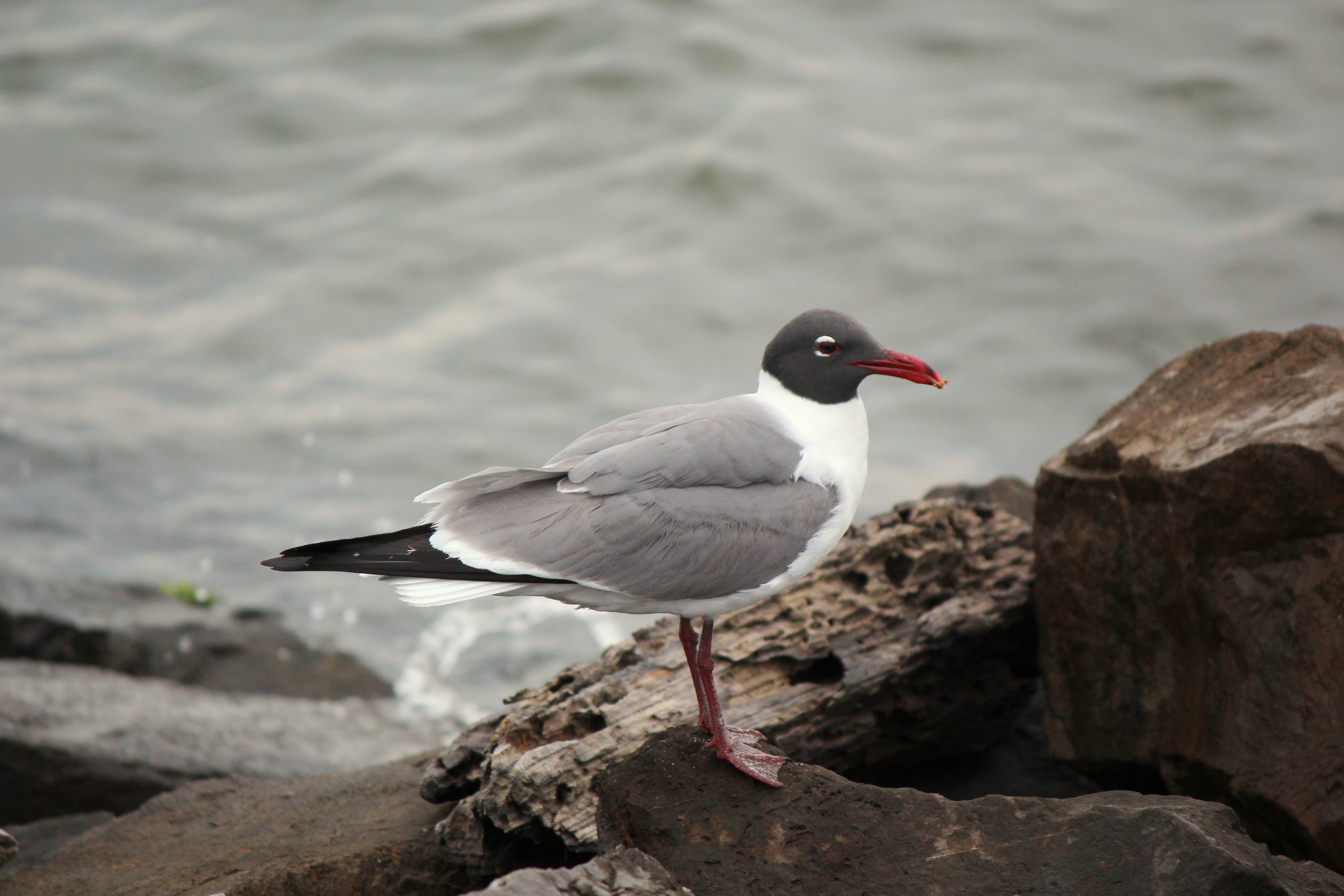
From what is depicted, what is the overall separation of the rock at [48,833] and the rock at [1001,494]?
3.89 metres

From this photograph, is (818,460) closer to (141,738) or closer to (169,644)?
(141,738)

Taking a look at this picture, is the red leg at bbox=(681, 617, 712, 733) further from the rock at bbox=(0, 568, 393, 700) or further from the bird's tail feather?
the rock at bbox=(0, 568, 393, 700)

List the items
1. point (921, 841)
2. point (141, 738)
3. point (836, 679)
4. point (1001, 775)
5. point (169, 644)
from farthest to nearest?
point (169, 644) → point (141, 738) → point (1001, 775) → point (836, 679) → point (921, 841)

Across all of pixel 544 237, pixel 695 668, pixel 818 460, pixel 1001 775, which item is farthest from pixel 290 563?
pixel 544 237

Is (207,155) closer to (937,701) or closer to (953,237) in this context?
(953,237)

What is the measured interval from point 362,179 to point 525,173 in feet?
5.19

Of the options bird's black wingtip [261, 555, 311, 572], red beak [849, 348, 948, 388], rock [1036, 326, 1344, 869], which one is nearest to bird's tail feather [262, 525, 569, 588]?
bird's black wingtip [261, 555, 311, 572]

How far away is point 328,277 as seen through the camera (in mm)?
11133

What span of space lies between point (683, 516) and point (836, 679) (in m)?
1.13

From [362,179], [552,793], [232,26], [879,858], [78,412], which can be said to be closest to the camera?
[879,858]

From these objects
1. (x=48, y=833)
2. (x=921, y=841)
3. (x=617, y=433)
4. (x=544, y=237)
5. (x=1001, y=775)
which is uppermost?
(x=544, y=237)

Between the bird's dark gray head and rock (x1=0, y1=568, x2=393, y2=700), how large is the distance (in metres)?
3.86

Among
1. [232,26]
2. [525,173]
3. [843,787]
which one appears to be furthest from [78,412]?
[843,787]

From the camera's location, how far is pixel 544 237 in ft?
38.5
